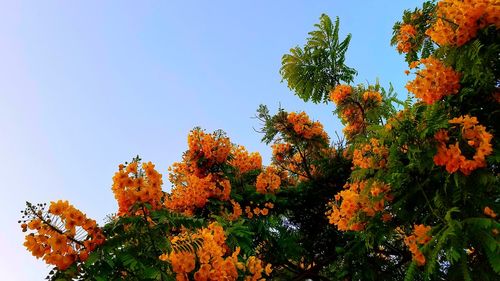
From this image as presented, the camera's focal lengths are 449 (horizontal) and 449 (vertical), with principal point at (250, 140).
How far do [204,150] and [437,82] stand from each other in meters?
5.17

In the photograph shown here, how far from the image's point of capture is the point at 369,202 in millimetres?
5469

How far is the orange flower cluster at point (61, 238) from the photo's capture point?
362cm

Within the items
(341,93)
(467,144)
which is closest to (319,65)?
(341,93)

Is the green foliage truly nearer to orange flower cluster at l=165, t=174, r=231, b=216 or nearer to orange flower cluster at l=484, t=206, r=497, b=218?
orange flower cluster at l=165, t=174, r=231, b=216

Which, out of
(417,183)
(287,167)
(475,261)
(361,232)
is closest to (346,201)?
(361,232)

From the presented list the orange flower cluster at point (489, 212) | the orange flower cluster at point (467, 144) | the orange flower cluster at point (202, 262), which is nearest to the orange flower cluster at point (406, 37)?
the orange flower cluster at point (467, 144)

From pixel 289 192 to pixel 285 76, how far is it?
351cm

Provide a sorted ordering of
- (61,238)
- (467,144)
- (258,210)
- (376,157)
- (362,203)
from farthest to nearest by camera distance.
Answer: (258,210) → (362,203) → (376,157) → (467,144) → (61,238)

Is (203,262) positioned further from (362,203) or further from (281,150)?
(281,150)

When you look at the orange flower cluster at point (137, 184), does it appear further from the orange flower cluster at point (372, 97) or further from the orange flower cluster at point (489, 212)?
the orange flower cluster at point (372, 97)

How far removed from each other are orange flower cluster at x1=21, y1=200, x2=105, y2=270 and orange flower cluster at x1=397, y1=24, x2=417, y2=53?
28.6 feet

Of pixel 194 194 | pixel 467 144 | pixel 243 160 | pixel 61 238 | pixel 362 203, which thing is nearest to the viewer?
pixel 61 238

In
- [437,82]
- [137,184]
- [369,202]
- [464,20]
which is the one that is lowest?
[137,184]

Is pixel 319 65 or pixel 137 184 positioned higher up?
pixel 319 65
